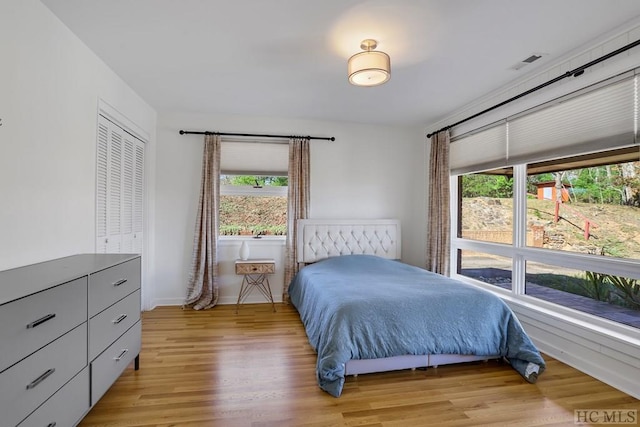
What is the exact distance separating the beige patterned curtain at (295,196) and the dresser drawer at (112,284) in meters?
2.07

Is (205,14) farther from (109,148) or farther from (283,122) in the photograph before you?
(283,122)

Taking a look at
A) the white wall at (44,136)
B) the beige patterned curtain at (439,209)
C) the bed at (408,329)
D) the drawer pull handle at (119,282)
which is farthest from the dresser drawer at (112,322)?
the beige patterned curtain at (439,209)

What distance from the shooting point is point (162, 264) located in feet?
13.6

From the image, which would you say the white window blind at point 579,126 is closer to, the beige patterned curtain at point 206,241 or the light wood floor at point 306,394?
the light wood floor at point 306,394

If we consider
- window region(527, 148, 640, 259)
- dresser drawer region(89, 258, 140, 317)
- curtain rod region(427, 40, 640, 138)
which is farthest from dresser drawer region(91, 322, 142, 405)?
→ curtain rod region(427, 40, 640, 138)

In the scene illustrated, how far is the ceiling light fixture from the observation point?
2.34 meters

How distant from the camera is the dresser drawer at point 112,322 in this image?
1.81 metres

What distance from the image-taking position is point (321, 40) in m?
2.40

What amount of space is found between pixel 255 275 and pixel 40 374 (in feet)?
9.52

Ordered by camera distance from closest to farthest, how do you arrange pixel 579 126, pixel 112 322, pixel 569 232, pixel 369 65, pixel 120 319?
1. pixel 112 322
2. pixel 120 319
3. pixel 369 65
4. pixel 579 126
5. pixel 569 232

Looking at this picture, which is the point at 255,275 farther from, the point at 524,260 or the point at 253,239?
the point at 524,260

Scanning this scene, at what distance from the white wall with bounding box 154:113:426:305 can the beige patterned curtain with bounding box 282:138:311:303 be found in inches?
6.9

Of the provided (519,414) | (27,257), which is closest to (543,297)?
(519,414)

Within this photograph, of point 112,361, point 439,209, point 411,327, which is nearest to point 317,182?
point 439,209
